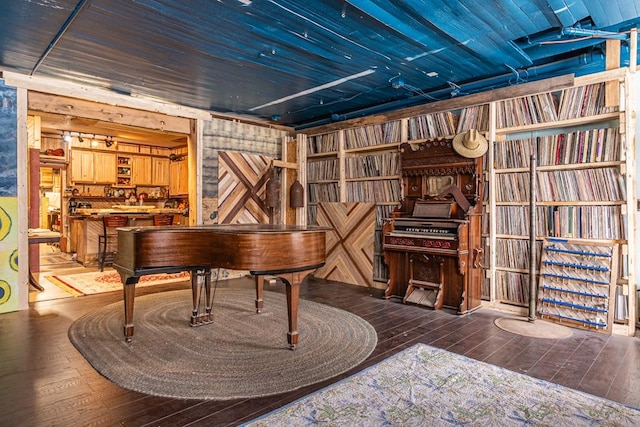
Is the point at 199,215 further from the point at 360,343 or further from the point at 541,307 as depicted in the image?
the point at 541,307

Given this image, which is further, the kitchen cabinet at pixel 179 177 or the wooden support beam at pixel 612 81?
the kitchen cabinet at pixel 179 177

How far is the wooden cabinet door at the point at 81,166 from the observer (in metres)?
9.02

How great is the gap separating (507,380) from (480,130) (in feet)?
9.54

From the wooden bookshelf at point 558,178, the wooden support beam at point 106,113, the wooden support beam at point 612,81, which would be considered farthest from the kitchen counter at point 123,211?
the wooden support beam at point 612,81

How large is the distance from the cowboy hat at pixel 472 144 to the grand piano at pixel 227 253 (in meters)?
2.13

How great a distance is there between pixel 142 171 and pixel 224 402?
9.11m

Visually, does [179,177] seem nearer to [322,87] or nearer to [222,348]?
[322,87]

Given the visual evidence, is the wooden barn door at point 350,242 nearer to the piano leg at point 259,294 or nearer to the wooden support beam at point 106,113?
the piano leg at point 259,294

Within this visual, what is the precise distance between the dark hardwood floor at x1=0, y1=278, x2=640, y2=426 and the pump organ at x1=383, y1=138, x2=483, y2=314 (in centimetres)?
28

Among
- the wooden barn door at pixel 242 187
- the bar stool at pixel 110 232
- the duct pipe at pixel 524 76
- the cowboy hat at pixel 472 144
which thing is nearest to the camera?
the duct pipe at pixel 524 76

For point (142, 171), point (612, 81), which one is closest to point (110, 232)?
point (142, 171)

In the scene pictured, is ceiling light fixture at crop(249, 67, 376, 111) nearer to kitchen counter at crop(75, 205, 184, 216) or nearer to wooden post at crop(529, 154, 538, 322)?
wooden post at crop(529, 154, 538, 322)

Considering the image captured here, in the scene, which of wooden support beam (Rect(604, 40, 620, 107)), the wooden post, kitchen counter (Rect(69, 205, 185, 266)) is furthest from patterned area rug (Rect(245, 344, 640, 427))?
kitchen counter (Rect(69, 205, 185, 266))

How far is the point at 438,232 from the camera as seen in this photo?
4.25m
